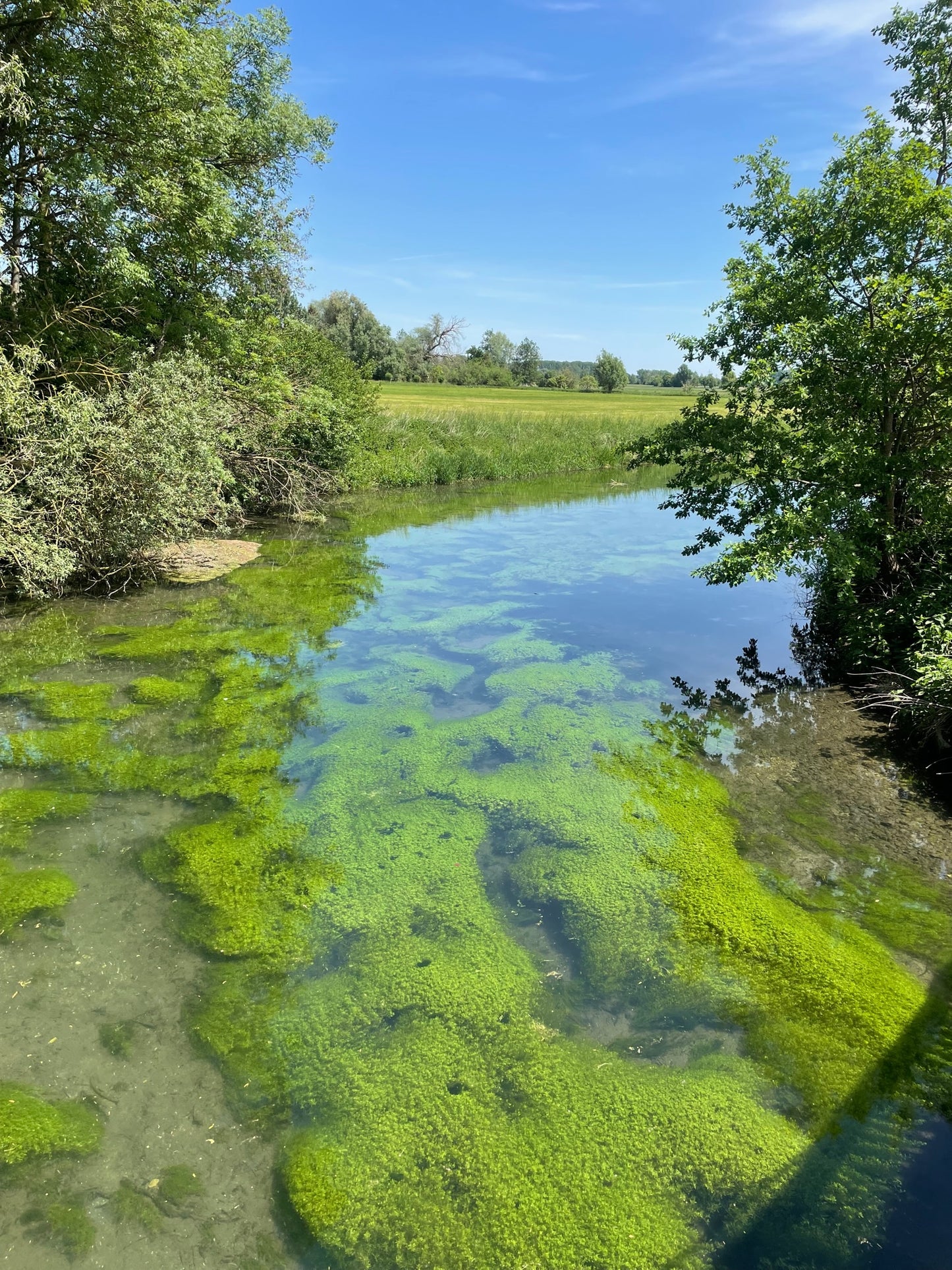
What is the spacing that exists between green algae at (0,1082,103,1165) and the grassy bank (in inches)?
517

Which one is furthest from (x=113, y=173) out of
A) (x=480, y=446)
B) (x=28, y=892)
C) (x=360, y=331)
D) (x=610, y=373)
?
(x=610, y=373)

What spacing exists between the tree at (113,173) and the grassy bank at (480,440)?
25.7ft

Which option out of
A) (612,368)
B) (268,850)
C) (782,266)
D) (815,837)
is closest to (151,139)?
(782,266)

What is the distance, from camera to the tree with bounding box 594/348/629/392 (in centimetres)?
6494

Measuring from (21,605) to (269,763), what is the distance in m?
4.98

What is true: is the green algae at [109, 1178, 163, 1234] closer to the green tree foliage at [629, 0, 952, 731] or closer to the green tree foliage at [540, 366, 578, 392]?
the green tree foliage at [629, 0, 952, 731]

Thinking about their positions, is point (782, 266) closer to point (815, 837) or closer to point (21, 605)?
point (815, 837)

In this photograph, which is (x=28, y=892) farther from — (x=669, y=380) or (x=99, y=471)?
(x=669, y=380)

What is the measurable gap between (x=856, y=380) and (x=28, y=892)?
7.30m

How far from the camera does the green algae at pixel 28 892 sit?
150 inches

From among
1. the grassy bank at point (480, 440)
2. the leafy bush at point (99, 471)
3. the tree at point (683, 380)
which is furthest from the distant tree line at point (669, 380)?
the leafy bush at point (99, 471)

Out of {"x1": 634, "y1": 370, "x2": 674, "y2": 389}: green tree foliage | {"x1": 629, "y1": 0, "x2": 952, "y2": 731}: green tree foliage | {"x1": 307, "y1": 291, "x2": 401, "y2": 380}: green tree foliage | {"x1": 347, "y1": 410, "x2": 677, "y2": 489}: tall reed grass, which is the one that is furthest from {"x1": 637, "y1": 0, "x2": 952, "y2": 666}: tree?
{"x1": 634, "y1": 370, "x2": 674, "y2": 389}: green tree foliage

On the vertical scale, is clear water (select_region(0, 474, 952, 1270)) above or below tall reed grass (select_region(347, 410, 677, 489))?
below

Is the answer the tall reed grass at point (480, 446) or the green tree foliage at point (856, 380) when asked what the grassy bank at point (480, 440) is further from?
the green tree foliage at point (856, 380)
